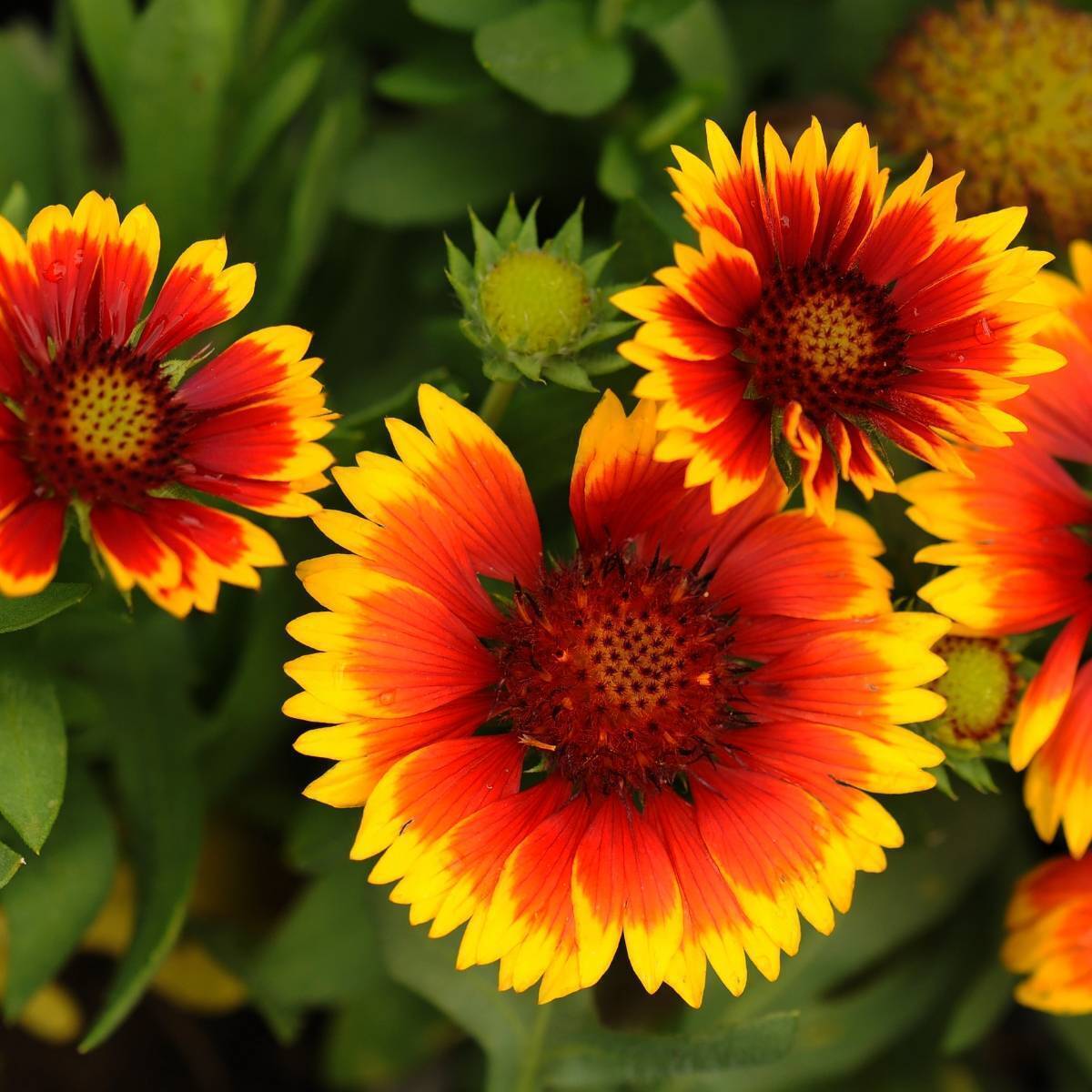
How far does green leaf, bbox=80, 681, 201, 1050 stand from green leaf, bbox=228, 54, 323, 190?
1.96 feet

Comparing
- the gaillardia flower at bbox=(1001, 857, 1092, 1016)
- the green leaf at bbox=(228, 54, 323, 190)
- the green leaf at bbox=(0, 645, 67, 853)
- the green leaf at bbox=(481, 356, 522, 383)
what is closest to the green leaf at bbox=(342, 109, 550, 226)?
the green leaf at bbox=(228, 54, 323, 190)

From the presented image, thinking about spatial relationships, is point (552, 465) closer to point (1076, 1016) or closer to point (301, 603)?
point (301, 603)

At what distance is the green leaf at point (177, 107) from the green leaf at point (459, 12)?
204 mm

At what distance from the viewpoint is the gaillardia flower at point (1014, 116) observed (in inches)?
57.7

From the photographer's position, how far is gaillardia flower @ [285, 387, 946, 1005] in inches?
42.4

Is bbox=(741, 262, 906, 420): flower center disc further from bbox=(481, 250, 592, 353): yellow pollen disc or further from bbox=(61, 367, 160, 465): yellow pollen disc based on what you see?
bbox=(61, 367, 160, 465): yellow pollen disc

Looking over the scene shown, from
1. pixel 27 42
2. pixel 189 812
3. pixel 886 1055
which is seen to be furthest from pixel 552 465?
pixel 27 42

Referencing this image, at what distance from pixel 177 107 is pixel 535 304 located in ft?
1.90

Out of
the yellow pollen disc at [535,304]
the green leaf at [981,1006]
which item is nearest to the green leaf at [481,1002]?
the green leaf at [981,1006]

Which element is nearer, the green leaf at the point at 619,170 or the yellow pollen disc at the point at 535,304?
the yellow pollen disc at the point at 535,304

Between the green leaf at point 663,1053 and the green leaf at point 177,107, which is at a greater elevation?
the green leaf at point 177,107

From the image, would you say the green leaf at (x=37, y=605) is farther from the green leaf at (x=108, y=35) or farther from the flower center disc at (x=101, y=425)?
the green leaf at (x=108, y=35)

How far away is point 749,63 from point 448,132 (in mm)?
511

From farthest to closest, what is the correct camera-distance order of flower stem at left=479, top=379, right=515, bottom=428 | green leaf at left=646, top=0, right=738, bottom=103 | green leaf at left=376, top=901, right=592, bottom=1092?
green leaf at left=646, top=0, right=738, bottom=103 → green leaf at left=376, top=901, right=592, bottom=1092 → flower stem at left=479, top=379, right=515, bottom=428
